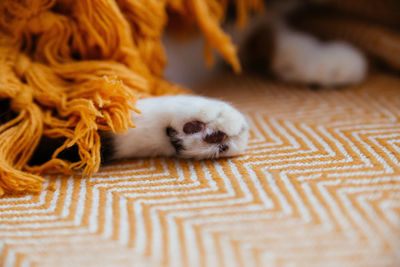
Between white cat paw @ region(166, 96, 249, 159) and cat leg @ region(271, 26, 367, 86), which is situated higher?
cat leg @ region(271, 26, 367, 86)

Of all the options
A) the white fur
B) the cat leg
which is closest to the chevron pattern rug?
the white fur

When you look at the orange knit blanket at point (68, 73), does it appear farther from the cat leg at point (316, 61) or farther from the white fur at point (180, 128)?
the cat leg at point (316, 61)

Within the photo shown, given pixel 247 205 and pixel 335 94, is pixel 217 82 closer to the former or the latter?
pixel 335 94

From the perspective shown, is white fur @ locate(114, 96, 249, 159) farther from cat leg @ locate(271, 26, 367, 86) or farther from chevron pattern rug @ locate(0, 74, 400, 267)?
cat leg @ locate(271, 26, 367, 86)

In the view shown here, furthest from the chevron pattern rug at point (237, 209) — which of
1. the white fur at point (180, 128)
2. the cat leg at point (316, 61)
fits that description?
the cat leg at point (316, 61)

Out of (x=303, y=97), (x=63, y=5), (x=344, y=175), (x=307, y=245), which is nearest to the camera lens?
(x=307, y=245)

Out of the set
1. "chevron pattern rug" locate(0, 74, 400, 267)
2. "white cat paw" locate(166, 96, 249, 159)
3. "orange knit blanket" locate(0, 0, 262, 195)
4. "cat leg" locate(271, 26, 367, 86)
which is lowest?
"chevron pattern rug" locate(0, 74, 400, 267)

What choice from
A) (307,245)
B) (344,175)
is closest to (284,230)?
(307,245)
